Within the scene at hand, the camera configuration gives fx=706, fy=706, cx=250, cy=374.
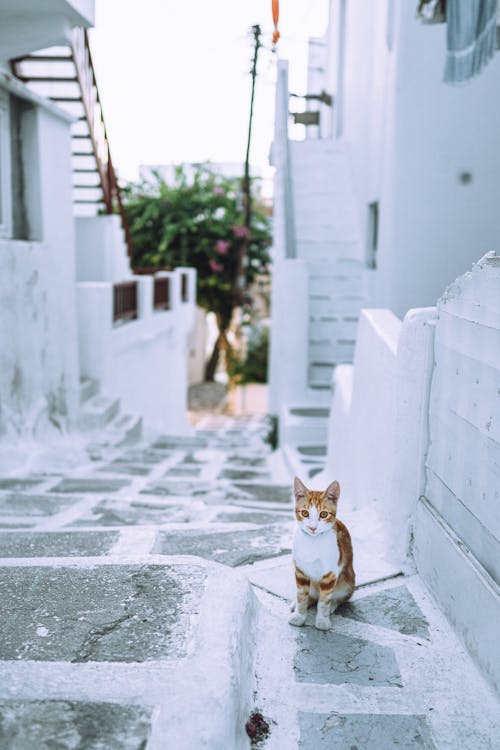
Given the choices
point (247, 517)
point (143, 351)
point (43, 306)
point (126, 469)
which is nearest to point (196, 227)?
point (143, 351)

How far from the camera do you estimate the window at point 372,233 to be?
1063 centimetres

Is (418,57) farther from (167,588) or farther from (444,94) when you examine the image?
(167,588)

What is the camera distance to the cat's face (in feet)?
8.37

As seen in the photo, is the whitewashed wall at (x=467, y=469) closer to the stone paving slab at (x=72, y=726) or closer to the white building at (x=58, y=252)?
the stone paving slab at (x=72, y=726)

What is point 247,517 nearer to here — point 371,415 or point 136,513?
point 136,513

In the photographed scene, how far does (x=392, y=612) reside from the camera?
2.80 m

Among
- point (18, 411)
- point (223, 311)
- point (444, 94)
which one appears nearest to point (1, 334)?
point (18, 411)

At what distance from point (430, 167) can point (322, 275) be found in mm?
2719

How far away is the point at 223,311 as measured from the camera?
19.9m

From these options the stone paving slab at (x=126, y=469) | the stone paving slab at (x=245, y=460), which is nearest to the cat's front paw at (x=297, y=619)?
the stone paving slab at (x=126, y=469)

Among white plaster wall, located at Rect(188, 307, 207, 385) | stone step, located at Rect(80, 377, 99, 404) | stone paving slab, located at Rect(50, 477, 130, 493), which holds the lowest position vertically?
white plaster wall, located at Rect(188, 307, 207, 385)

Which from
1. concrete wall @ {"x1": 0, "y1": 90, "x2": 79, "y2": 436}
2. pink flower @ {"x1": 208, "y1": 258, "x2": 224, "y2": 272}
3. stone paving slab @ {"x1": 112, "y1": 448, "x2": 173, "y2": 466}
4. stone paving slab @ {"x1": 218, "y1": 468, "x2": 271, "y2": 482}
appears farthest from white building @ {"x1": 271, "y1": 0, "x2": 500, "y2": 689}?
pink flower @ {"x1": 208, "y1": 258, "x2": 224, "y2": 272}

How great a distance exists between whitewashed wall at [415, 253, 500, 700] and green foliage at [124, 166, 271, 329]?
15151 millimetres

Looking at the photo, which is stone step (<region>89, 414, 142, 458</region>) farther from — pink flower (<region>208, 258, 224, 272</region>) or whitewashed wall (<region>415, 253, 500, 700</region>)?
pink flower (<region>208, 258, 224, 272</region>)
